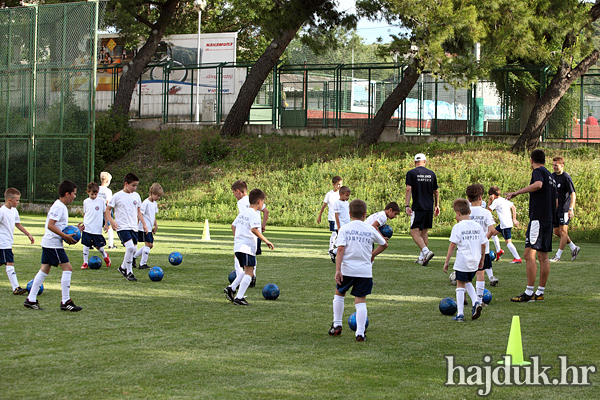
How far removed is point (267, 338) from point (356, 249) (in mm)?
1309

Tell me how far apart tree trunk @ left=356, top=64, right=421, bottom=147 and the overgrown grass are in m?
0.52

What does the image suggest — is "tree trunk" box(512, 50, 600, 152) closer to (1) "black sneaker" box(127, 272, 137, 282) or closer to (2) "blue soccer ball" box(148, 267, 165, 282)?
(2) "blue soccer ball" box(148, 267, 165, 282)

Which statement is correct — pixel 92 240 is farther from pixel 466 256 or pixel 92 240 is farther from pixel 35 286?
pixel 466 256

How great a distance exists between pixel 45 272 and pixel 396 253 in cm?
865

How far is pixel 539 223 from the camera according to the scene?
875 cm

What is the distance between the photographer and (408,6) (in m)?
21.0

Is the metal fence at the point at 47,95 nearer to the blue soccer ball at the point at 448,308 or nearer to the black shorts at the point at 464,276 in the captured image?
the blue soccer ball at the point at 448,308

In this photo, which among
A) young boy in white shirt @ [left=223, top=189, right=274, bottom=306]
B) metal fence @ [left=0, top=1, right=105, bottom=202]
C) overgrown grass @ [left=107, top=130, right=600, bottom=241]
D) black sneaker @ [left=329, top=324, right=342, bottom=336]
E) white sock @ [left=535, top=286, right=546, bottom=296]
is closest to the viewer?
black sneaker @ [left=329, top=324, right=342, bottom=336]

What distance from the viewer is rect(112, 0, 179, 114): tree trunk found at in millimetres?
31641

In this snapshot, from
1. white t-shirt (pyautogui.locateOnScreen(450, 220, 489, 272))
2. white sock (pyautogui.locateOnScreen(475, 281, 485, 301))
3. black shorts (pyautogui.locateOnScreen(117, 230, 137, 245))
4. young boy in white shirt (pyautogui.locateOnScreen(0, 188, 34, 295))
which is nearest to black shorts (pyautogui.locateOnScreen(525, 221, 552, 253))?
white sock (pyautogui.locateOnScreen(475, 281, 485, 301))

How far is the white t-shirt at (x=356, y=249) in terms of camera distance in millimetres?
6555

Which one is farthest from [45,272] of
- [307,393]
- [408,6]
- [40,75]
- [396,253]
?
[40,75]

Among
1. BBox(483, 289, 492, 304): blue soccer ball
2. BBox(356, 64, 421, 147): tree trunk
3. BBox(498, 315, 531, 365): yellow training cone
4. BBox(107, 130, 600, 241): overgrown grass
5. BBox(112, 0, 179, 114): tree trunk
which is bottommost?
BBox(483, 289, 492, 304): blue soccer ball

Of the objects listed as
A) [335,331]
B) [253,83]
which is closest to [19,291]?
[335,331]
